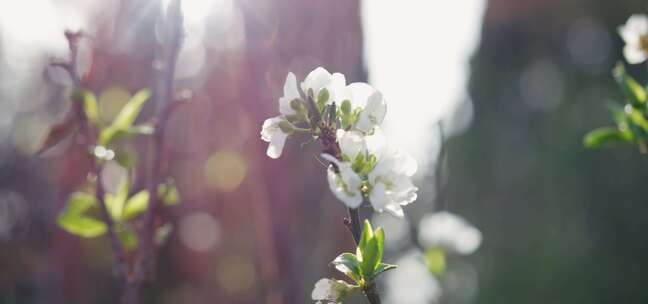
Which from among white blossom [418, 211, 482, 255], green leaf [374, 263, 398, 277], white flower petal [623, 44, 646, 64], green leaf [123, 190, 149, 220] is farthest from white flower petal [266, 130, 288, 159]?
white blossom [418, 211, 482, 255]

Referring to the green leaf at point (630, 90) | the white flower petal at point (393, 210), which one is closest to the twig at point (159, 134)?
the white flower petal at point (393, 210)

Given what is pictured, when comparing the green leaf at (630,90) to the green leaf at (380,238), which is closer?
the green leaf at (380,238)

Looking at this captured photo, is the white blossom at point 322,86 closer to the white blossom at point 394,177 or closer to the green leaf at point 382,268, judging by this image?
the white blossom at point 394,177

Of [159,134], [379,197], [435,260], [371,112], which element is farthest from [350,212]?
[435,260]

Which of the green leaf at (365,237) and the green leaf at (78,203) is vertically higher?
the green leaf at (78,203)

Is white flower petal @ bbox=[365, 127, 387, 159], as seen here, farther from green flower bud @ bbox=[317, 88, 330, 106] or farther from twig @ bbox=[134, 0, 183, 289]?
twig @ bbox=[134, 0, 183, 289]

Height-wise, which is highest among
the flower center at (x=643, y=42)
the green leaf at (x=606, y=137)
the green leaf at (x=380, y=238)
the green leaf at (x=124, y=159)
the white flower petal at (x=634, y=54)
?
the flower center at (x=643, y=42)

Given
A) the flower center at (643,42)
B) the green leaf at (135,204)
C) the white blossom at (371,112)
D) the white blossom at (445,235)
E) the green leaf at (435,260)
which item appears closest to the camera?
the white blossom at (371,112)
